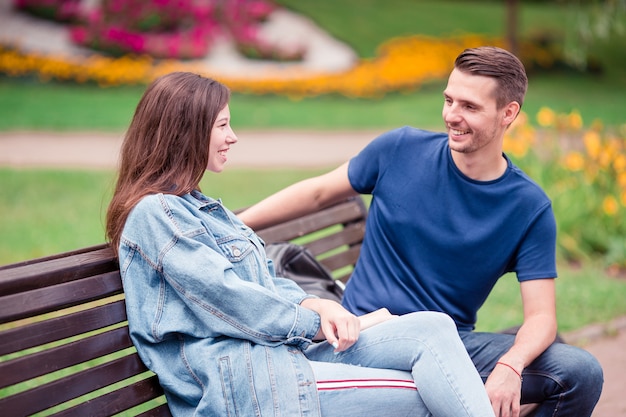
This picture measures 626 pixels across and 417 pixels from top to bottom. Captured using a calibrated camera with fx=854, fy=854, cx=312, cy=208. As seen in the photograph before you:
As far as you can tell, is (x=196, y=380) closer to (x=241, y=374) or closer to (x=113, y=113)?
(x=241, y=374)

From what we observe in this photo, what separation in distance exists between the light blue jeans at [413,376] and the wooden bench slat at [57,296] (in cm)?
66

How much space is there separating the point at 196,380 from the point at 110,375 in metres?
0.26

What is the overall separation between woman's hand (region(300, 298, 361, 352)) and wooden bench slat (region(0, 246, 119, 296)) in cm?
66

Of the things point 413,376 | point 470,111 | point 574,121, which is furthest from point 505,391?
point 574,121

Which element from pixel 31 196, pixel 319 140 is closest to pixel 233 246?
pixel 31 196

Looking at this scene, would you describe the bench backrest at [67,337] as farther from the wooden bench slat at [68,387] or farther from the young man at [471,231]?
the young man at [471,231]

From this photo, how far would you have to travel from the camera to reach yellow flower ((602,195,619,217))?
6.53m

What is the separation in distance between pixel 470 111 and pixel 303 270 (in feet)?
3.31

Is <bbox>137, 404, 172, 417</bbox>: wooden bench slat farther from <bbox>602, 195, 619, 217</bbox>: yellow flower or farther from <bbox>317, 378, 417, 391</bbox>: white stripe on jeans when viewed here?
<bbox>602, 195, 619, 217</bbox>: yellow flower

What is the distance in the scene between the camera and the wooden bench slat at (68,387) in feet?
7.27

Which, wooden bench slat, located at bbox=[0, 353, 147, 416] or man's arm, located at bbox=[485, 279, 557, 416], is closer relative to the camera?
wooden bench slat, located at bbox=[0, 353, 147, 416]

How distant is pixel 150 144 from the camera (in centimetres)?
258

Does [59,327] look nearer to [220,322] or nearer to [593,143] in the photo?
[220,322]

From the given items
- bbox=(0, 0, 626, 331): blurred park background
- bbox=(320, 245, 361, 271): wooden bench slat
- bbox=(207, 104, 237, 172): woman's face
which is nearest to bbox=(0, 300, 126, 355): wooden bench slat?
bbox=(207, 104, 237, 172): woman's face
